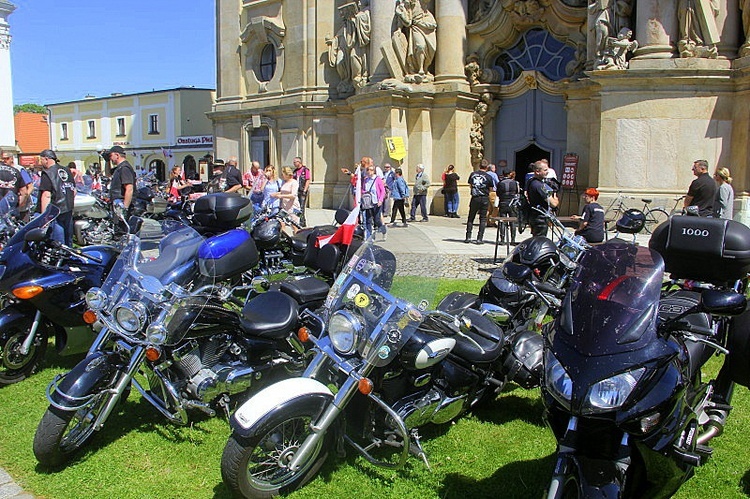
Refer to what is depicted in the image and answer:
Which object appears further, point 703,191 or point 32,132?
point 32,132

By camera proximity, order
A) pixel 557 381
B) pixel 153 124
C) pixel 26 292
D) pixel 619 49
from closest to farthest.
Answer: pixel 557 381 → pixel 26 292 → pixel 619 49 → pixel 153 124

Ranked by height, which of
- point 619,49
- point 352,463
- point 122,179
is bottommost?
point 352,463

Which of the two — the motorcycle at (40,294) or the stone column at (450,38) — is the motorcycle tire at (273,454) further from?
the stone column at (450,38)

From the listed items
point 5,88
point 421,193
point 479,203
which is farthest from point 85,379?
point 5,88

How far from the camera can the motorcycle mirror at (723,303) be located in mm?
2623

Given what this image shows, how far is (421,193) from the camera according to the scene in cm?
1756

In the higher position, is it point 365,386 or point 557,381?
point 557,381

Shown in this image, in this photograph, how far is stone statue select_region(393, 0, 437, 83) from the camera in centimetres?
1819

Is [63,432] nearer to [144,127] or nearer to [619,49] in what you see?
[619,49]

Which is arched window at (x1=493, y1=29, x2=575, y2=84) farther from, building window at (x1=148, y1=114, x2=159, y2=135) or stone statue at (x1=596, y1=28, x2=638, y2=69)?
building window at (x1=148, y1=114, x2=159, y2=135)

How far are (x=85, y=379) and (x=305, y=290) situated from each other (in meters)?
1.45

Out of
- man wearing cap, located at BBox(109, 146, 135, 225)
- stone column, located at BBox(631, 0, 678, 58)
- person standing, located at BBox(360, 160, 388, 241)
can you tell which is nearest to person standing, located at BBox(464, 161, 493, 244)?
person standing, located at BBox(360, 160, 388, 241)

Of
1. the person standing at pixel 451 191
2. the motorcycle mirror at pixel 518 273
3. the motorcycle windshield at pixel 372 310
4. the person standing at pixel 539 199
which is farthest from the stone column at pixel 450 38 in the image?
the motorcycle windshield at pixel 372 310

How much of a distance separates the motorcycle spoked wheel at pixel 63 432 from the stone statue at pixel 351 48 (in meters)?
16.7
